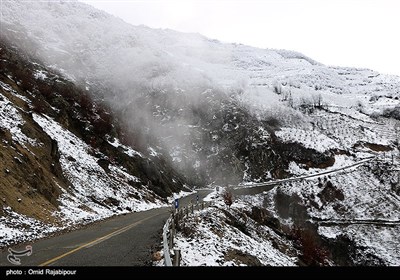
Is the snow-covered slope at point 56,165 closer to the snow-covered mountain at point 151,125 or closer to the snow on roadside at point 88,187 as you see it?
the snow on roadside at point 88,187

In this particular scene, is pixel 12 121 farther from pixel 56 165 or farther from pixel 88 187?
pixel 88 187

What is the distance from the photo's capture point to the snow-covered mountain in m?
31.1

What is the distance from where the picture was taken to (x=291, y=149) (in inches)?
3295

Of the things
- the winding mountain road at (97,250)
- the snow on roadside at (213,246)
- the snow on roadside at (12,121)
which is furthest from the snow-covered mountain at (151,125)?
the snow on roadside at (213,246)

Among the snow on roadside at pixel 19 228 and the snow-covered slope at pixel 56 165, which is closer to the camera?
the snow on roadside at pixel 19 228

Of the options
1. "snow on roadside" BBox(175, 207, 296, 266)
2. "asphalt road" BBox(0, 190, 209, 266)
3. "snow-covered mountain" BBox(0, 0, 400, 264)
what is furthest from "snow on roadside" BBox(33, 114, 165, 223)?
"snow on roadside" BBox(175, 207, 296, 266)

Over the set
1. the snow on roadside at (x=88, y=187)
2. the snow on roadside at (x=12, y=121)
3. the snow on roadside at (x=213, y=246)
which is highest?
the snow on roadside at (x=12, y=121)

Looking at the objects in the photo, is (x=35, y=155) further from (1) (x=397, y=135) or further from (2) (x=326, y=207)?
(1) (x=397, y=135)

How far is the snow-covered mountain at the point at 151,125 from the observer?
3112cm

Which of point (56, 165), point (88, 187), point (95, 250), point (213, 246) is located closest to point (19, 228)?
point (95, 250)

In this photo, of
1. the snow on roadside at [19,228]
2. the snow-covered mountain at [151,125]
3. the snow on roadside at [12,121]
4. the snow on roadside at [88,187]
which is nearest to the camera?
the snow on roadside at [19,228]

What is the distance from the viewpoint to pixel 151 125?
75062mm

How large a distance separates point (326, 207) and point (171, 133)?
38.7 meters
